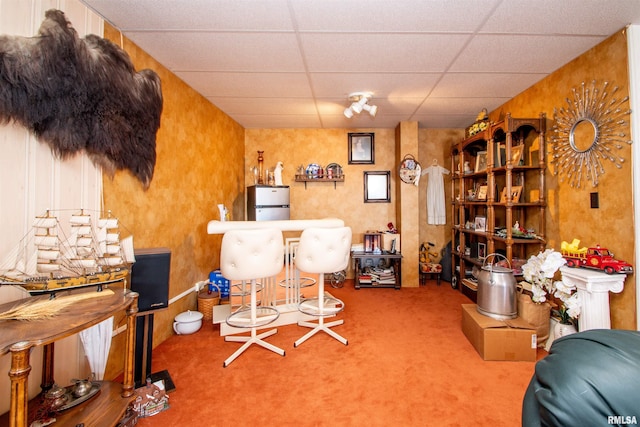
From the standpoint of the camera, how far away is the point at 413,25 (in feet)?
6.31

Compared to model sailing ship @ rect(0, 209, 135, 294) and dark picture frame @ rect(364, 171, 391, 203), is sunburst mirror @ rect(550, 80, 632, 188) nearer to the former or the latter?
dark picture frame @ rect(364, 171, 391, 203)

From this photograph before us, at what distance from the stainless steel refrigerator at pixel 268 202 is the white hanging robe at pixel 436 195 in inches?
93.5

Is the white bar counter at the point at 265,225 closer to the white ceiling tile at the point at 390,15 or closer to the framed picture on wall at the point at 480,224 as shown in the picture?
the white ceiling tile at the point at 390,15

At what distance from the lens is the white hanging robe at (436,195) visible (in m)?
4.48

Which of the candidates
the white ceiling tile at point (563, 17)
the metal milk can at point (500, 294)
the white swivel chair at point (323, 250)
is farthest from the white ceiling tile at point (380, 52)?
the metal milk can at point (500, 294)

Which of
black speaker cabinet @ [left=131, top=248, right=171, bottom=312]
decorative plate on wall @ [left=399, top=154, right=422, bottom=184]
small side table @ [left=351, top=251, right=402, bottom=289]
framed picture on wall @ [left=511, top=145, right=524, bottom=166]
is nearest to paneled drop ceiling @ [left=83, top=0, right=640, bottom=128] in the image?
framed picture on wall @ [left=511, top=145, right=524, bottom=166]

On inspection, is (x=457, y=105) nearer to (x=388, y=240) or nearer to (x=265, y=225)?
(x=388, y=240)

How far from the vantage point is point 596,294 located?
2041 millimetres

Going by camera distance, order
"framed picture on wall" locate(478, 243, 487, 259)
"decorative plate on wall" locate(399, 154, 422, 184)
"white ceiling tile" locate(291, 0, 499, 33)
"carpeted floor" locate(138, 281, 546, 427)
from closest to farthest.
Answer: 1. "carpeted floor" locate(138, 281, 546, 427)
2. "white ceiling tile" locate(291, 0, 499, 33)
3. "framed picture on wall" locate(478, 243, 487, 259)
4. "decorative plate on wall" locate(399, 154, 422, 184)

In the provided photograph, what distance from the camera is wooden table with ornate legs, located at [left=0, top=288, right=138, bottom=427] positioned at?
2.92 feet

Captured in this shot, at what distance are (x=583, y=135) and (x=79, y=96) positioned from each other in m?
3.86

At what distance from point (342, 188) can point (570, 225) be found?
2954 mm

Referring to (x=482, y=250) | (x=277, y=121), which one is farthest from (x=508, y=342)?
(x=277, y=121)

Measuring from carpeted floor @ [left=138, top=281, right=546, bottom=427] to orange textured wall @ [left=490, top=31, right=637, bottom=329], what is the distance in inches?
39.6
